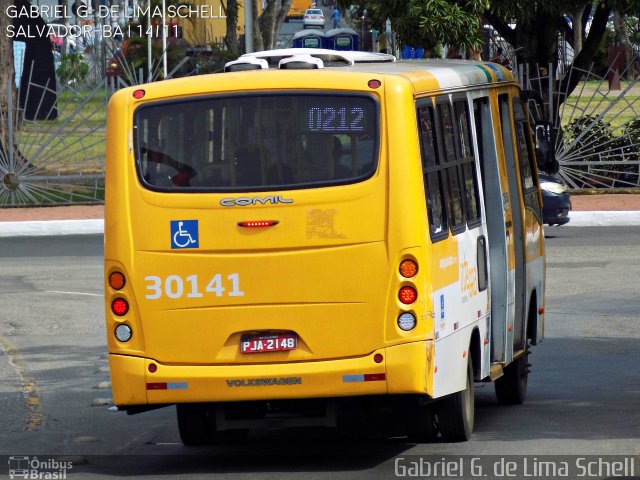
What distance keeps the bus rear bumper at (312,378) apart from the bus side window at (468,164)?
1.57m

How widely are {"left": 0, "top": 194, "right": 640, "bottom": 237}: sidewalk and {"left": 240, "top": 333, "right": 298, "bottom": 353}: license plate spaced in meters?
17.9

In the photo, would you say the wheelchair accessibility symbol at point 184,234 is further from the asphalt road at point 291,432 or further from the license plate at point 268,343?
the asphalt road at point 291,432

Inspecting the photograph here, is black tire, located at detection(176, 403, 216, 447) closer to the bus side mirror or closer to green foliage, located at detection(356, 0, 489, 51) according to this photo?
the bus side mirror

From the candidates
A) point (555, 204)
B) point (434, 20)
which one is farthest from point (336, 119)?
point (434, 20)

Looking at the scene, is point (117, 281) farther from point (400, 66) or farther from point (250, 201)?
point (400, 66)

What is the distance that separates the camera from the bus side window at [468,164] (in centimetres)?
955

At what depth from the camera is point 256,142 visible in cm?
862

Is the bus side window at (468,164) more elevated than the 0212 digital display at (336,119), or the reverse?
the 0212 digital display at (336,119)

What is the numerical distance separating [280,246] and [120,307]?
3.45 feet

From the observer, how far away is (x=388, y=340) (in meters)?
8.31

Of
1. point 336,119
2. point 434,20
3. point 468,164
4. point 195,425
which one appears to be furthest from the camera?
point 434,20

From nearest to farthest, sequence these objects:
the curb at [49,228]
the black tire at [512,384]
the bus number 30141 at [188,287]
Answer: the bus number 30141 at [188,287] < the black tire at [512,384] < the curb at [49,228]

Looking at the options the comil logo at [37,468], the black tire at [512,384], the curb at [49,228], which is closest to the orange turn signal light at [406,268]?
the comil logo at [37,468]

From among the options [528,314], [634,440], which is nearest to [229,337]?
[634,440]
